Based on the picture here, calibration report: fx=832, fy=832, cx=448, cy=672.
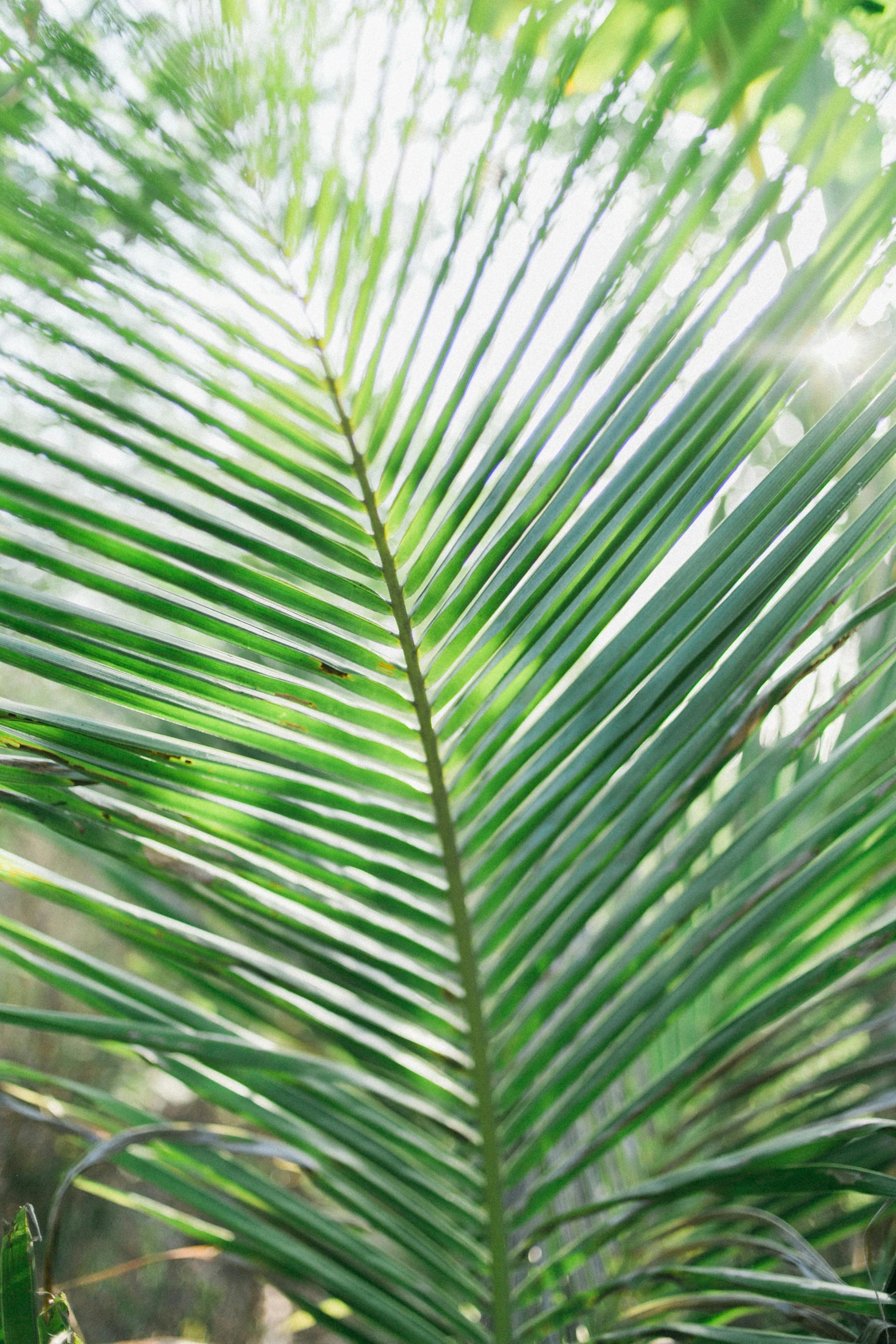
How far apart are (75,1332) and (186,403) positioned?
491 mm

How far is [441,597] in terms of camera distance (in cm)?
54

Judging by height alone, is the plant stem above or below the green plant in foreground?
above

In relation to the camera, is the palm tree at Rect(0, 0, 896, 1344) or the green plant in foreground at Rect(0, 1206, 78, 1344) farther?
the palm tree at Rect(0, 0, 896, 1344)

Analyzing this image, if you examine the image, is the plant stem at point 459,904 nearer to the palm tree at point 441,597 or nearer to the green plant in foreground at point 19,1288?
the palm tree at point 441,597

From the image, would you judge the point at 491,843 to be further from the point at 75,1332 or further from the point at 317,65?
the point at 317,65

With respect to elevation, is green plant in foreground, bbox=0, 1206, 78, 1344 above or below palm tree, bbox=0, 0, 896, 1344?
below

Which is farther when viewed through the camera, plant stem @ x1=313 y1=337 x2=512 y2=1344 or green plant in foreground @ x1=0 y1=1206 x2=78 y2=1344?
plant stem @ x1=313 y1=337 x2=512 y2=1344

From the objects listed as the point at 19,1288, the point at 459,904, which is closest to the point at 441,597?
the point at 459,904

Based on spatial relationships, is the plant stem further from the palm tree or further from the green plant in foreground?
the green plant in foreground

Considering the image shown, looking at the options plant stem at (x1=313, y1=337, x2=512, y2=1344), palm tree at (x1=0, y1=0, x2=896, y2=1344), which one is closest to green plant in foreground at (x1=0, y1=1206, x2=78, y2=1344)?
palm tree at (x1=0, y1=0, x2=896, y2=1344)

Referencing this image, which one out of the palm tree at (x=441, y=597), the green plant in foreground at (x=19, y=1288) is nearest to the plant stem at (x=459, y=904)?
the palm tree at (x=441, y=597)

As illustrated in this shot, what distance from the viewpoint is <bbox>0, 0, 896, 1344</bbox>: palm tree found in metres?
0.46

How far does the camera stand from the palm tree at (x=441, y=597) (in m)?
0.46

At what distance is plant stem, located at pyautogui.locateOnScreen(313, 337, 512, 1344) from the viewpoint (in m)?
0.55
